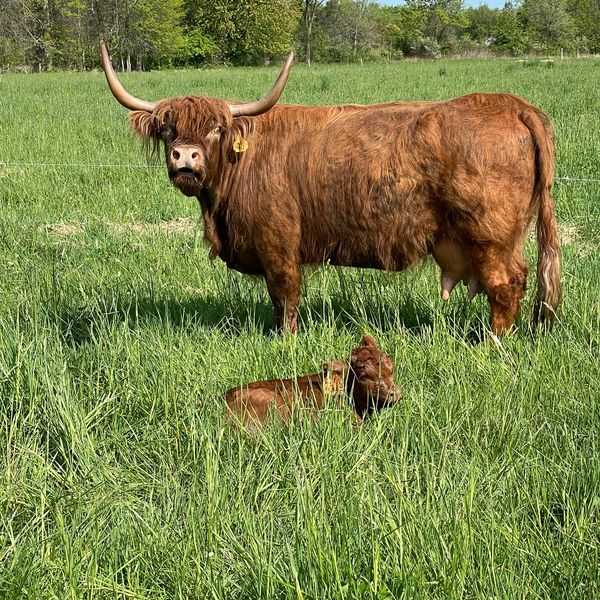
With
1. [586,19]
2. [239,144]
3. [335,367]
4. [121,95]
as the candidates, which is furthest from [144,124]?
[586,19]

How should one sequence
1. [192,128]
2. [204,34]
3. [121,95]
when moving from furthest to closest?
1. [204,34]
2. [121,95]
3. [192,128]

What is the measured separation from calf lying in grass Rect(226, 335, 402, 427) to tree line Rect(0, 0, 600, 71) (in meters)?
48.4

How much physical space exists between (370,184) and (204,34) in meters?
66.1

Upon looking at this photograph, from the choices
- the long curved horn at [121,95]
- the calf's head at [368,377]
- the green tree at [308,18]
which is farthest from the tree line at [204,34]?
the calf's head at [368,377]

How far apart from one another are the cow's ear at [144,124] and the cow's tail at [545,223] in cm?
213

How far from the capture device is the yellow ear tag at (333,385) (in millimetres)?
3209

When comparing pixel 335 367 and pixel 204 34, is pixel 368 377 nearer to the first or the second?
pixel 335 367

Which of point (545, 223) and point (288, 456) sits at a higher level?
point (545, 223)

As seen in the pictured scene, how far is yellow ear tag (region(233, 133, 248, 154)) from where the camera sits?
4719 millimetres

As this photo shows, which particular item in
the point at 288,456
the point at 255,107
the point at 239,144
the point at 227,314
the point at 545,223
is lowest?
the point at 227,314

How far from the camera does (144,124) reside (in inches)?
186

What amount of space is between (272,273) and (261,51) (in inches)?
2433

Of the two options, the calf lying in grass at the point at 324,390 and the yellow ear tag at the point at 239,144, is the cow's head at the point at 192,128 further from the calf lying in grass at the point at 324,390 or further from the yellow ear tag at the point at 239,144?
the calf lying in grass at the point at 324,390

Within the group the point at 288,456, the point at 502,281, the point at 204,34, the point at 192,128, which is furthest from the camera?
the point at 204,34
